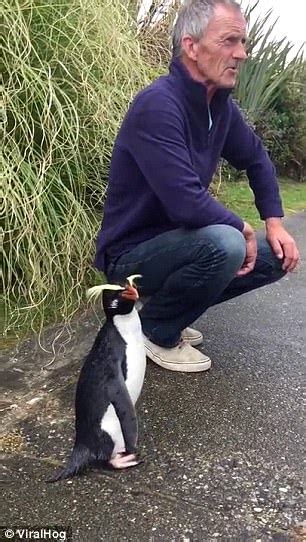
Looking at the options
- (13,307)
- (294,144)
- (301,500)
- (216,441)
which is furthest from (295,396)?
(294,144)

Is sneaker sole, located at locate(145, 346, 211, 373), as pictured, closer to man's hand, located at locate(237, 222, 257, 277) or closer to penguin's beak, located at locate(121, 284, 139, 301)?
man's hand, located at locate(237, 222, 257, 277)

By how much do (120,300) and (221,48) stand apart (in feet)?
3.11

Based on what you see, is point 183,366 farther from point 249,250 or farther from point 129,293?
point 129,293

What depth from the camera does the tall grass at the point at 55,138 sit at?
327 cm

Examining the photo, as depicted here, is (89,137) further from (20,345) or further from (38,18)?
(20,345)

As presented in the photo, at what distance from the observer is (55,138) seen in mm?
3434

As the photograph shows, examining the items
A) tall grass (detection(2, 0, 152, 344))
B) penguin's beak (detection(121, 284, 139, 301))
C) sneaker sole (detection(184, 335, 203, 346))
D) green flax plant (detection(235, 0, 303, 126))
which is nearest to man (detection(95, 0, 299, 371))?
sneaker sole (detection(184, 335, 203, 346))

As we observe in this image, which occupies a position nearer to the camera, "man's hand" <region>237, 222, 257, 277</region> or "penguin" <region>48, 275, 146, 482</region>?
"penguin" <region>48, 275, 146, 482</region>

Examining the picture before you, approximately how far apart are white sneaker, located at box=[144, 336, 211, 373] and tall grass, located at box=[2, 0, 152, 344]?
0.56 meters

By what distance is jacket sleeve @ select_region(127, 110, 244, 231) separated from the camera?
8.05ft

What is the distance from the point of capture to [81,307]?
11.4 ft

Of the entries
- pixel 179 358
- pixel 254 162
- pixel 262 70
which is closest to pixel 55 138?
pixel 254 162

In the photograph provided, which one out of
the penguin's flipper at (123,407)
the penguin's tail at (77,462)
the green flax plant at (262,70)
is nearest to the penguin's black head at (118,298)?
the penguin's flipper at (123,407)

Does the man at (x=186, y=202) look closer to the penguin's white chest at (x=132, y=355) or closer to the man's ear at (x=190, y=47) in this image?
the man's ear at (x=190, y=47)
